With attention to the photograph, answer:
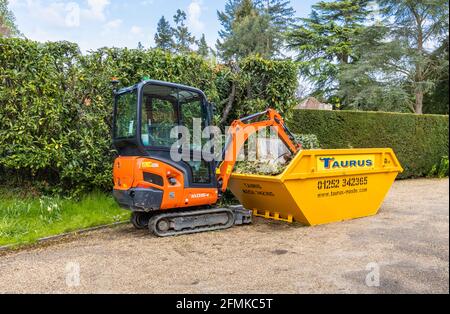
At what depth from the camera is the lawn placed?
6.07 meters

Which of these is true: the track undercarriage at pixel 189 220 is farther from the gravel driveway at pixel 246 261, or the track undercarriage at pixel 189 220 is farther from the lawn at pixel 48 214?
the lawn at pixel 48 214

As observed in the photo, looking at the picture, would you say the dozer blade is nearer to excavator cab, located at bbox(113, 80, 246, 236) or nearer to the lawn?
excavator cab, located at bbox(113, 80, 246, 236)

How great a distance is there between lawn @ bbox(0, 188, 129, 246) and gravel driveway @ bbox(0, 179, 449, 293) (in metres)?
0.44

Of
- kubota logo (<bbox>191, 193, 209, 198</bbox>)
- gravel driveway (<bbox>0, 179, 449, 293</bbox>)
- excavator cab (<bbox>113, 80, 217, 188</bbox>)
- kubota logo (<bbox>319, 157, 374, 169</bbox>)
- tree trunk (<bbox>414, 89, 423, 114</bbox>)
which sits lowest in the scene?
gravel driveway (<bbox>0, 179, 449, 293</bbox>)

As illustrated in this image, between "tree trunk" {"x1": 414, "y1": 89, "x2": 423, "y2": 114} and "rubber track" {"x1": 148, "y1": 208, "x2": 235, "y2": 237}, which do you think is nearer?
"rubber track" {"x1": 148, "y1": 208, "x2": 235, "y2": 237}

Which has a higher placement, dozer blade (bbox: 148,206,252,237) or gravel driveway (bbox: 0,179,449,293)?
dozer blade (bbox: 148,206,252,237)

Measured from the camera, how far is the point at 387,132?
43.0 ft

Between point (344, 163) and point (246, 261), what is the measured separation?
281 centimetres

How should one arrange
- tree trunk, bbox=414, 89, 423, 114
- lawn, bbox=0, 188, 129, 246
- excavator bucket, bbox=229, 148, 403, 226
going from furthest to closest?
tree trunk, bbox=414, 89, 423, 114, excavator bucket, bbox=229, 148, 403, 226, lawn, bbox=0, 188, 129, 246

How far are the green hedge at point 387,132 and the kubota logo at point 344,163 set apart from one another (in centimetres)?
398

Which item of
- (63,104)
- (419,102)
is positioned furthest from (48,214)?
(419,102)

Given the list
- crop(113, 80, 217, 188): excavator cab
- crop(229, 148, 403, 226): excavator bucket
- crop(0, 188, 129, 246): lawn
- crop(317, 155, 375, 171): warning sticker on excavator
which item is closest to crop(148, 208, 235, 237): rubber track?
crop(113, 80, 217, 188): excavator cab
